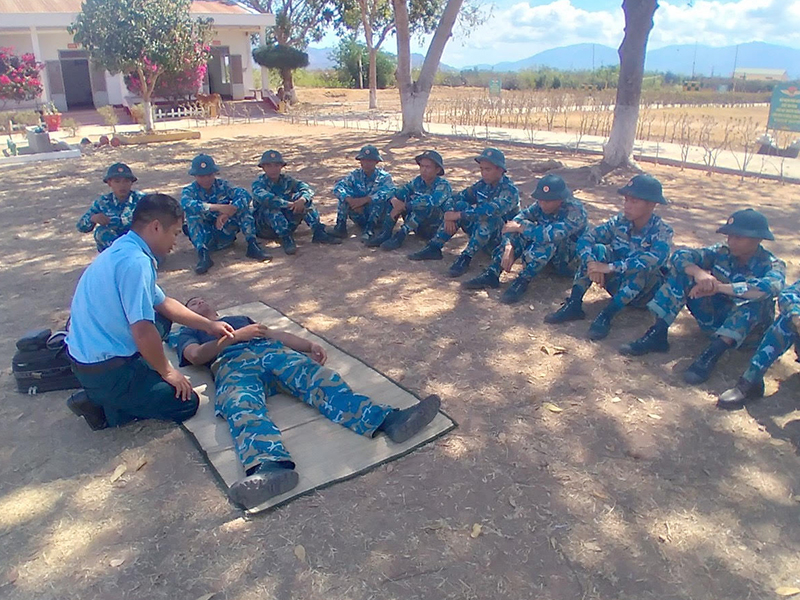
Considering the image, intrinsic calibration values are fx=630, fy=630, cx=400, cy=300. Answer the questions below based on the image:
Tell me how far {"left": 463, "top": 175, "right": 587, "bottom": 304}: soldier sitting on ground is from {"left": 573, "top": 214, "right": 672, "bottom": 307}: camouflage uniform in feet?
1.17

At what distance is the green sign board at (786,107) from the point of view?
10828 millimetres

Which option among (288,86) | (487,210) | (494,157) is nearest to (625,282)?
(487,210)

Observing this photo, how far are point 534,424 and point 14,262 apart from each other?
215 inches

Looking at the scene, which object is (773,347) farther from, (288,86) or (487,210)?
(288,86)

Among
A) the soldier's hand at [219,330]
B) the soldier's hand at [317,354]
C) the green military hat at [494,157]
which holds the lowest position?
the soldier's hand at [317,354]

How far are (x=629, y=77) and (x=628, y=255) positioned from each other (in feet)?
21.5

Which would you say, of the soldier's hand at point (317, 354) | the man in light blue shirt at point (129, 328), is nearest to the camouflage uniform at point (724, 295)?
the soldier's hand at point (317, 354)

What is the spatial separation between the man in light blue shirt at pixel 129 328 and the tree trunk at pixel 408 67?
1167 cm

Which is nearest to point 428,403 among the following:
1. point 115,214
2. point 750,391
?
point 750,391

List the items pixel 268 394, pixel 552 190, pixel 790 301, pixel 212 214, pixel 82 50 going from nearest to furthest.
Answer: pixel 790 301 < pixel 268 394 < pixel 552 190 < pixel 212 214 < pixel 82 50

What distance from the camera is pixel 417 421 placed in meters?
3.09

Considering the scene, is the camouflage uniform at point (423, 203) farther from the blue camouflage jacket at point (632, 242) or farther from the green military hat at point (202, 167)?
the blue camouflage jacket at point (632, 242)

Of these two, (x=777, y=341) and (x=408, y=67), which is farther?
(x=408, y=67)

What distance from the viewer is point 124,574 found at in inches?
93.3
